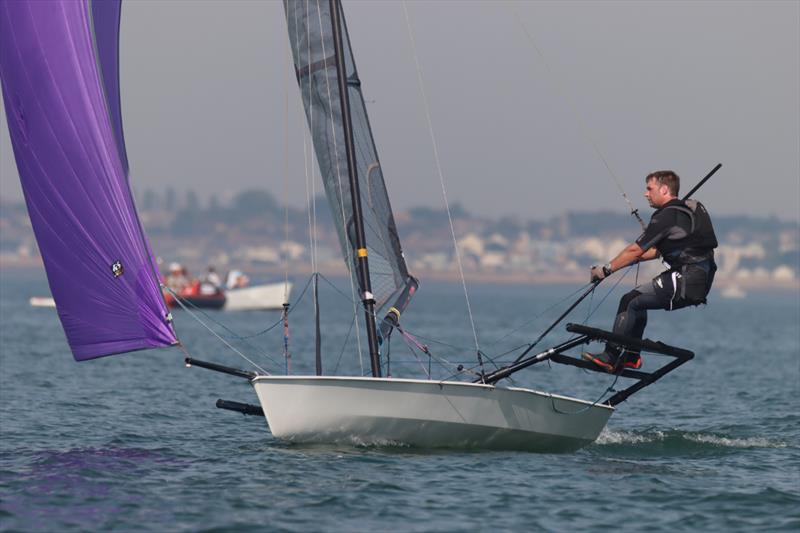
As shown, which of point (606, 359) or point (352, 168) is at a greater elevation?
point (352, 168)

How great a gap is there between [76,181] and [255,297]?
241 ft

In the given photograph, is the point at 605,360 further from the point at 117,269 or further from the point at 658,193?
the point at 117,269

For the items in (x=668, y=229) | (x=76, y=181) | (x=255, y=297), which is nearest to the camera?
(x=76, y=181)

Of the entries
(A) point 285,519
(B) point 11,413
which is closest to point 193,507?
(A) point 285,519

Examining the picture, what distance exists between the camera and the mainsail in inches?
637

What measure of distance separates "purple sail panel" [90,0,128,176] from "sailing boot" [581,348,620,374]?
227 inches

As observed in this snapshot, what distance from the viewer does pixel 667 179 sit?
14.6 meters

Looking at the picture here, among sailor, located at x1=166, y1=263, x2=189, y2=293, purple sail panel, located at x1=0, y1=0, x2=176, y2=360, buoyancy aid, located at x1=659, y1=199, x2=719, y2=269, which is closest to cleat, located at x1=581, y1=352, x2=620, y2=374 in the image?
buoyancy aid, located at x1=659, y1=199, x2=719, y2=269

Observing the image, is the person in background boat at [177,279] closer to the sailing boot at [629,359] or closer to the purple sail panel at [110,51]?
the purple sail panel at [110,51]

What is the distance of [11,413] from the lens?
20703 millimetres

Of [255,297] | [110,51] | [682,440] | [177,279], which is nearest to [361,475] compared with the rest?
[110,51]

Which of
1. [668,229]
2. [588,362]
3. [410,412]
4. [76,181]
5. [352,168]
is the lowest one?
[410,412]

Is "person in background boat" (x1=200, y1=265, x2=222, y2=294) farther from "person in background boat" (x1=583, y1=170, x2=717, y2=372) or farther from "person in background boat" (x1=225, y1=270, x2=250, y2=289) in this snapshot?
"person in background boat" (x1=583, y1=170, x2=717, y2=372)

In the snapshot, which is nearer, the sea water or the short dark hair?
the sea water
